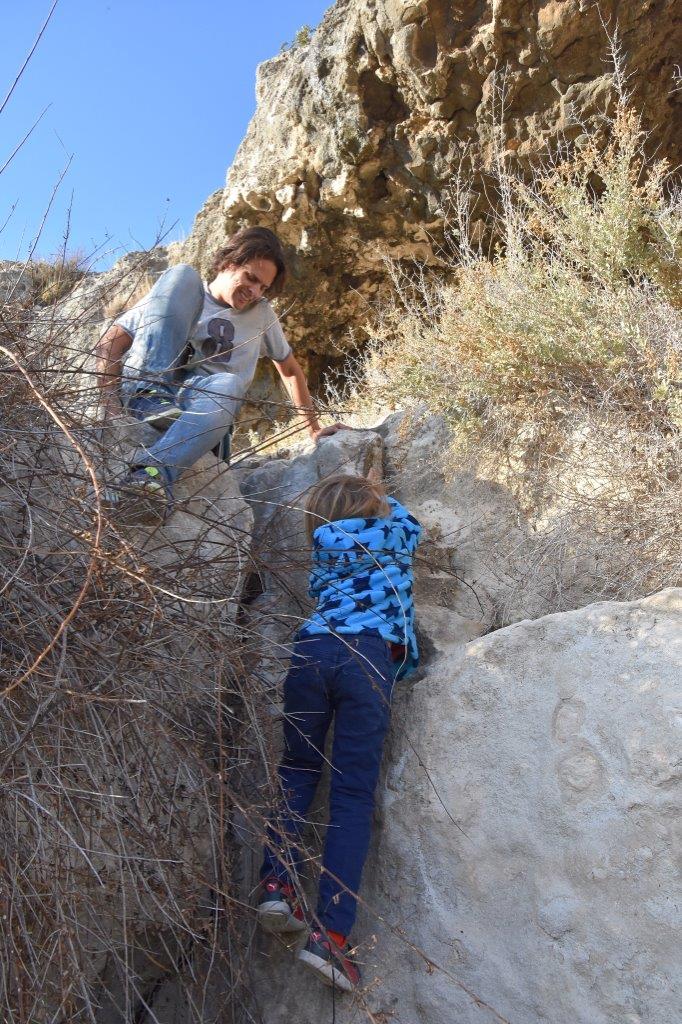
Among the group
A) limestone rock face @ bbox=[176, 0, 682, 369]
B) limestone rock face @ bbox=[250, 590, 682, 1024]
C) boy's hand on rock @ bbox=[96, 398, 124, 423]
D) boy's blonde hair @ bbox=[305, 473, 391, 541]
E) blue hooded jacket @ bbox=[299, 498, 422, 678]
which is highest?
limestone rock face @ bbox=[176, 0, 682, 369]

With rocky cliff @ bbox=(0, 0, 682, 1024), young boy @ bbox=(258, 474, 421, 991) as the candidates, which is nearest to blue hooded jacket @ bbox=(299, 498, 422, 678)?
young boy @ bbox=(258, 474, 421, 991)

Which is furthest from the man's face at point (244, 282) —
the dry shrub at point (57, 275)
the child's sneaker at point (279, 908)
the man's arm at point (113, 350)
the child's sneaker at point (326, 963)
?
the child's sneaker at point (326, 963)

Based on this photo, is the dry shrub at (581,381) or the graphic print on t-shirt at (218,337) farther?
the graphic print on t-shirt at (218,337)

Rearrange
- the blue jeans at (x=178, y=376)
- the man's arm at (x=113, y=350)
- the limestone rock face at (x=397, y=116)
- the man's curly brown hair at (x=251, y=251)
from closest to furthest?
the man's arm at (x=113, y=350) → the blue jeans at (x=178, y=376) → the man's curly brown hair at (x=251, y=251) → the limestone rock face at (x=397, y=116)

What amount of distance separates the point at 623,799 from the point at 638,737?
0.15 metres

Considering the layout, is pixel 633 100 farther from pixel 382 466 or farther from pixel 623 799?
pixel 623 799

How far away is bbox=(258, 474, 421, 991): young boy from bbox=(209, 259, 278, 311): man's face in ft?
3.48

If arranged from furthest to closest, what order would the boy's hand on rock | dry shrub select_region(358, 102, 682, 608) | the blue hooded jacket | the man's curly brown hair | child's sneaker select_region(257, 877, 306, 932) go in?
the man's curly brown hair → dry shrub select_region(358, 102, 682, 608) → the blue hooded jacket → the boy's hand on rock → child's sneaker select_region(257, 877, 306, 932)

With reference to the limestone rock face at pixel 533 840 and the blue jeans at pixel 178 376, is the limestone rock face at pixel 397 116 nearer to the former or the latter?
the blue jeans at pixel 178 376

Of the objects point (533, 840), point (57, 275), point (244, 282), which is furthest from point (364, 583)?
point (244, 282)

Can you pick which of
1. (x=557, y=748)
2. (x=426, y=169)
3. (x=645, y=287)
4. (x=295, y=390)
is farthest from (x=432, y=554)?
(x=426, y=169)

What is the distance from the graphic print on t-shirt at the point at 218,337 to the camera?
338 cm

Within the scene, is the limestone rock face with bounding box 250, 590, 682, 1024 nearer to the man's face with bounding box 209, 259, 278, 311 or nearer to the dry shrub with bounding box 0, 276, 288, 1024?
the dry shrub with bounding box 0, 276, 288, 1024

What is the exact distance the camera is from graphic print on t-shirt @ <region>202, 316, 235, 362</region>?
11.1 ft
